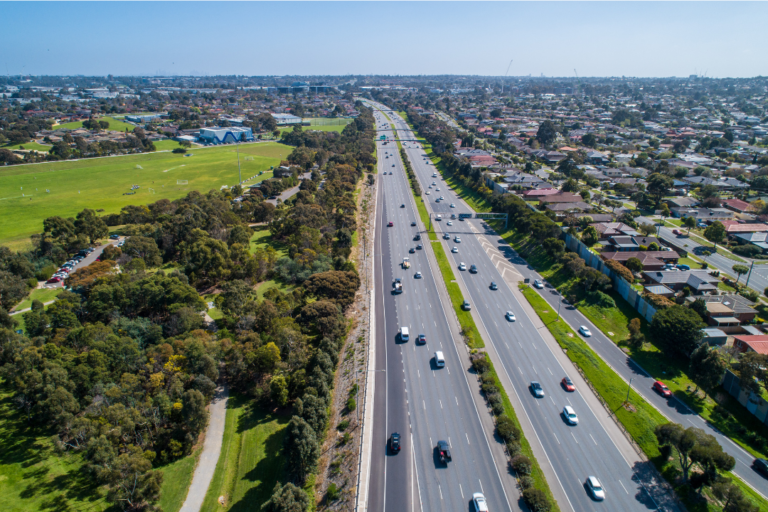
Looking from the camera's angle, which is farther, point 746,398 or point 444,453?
point 746,398

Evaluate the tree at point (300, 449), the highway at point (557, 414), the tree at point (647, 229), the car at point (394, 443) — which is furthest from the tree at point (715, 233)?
the tree at point (300, 449)

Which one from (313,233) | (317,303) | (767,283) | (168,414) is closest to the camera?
(168,414)

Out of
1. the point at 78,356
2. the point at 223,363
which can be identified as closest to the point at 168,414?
the point at 223,363

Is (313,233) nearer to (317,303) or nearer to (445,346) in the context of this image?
(317,303)

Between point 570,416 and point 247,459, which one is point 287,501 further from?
point 570,416

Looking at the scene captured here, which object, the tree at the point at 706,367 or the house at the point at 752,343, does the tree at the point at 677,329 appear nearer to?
the tree at the point at 706,367

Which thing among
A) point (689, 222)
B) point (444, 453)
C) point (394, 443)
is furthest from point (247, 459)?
point (689, 222)
